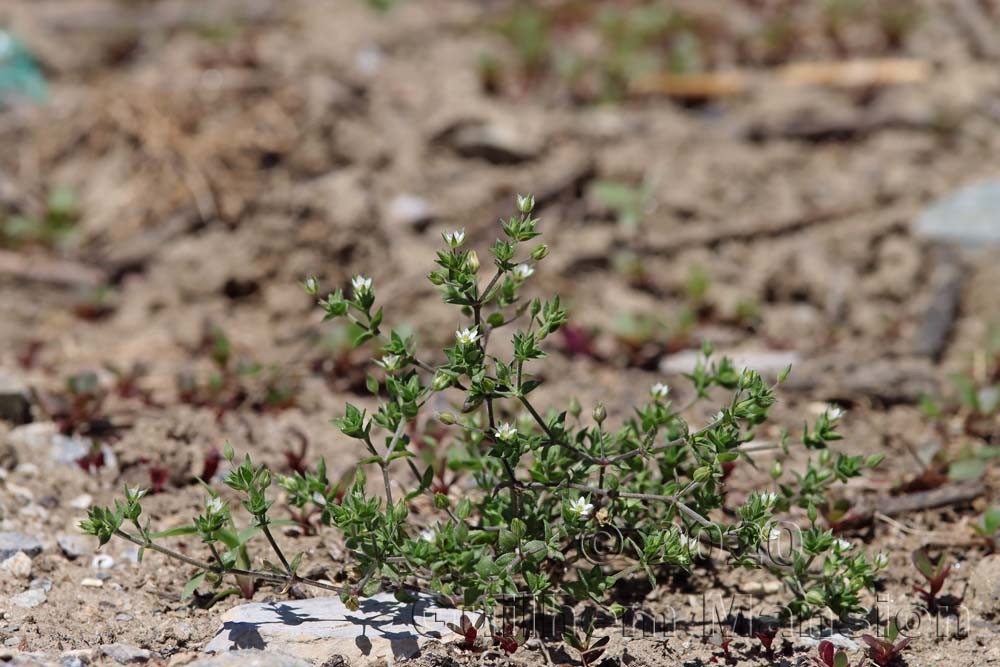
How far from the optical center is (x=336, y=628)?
3072mm

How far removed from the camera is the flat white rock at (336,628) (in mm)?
2992

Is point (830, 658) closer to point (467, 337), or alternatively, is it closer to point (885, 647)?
point (885, 647)

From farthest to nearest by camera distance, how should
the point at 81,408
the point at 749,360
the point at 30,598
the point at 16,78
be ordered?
1. the point at 16,78
2. the point at 749,360
3. the point at 81,408
4. the point at 30,598

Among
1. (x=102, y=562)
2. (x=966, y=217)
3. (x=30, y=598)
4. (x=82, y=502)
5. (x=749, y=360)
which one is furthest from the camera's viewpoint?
(x=966, y=217)

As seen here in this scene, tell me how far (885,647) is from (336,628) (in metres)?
1.59

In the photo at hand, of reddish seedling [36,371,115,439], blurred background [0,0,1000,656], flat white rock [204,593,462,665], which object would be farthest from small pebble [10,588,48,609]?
reddish seedling [36,371,115,439]

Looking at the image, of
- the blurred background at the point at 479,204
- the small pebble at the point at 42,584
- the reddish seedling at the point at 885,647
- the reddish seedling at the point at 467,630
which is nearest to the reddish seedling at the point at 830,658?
the reddish seedling at the point at 885,647

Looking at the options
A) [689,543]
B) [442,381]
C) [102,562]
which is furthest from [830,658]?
[102,562]

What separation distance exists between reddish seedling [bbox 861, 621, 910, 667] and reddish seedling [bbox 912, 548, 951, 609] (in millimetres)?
319

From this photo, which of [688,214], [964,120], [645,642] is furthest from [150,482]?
[964,120]

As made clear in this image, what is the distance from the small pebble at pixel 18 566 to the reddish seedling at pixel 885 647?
260 cm

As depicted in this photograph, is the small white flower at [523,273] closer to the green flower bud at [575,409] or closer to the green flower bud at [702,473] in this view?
the green flower bud at [575,409]

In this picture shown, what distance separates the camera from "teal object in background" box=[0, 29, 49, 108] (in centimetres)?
665

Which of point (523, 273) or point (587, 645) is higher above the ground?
point (523, 273)
